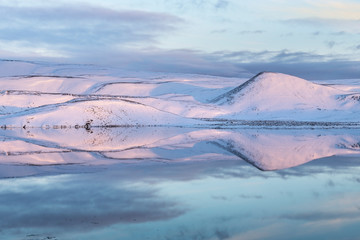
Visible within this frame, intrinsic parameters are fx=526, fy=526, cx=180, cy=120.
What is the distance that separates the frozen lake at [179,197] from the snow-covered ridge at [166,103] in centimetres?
3256

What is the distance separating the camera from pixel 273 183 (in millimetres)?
12250

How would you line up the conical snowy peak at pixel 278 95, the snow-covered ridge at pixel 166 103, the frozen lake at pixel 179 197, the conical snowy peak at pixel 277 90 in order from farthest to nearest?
the conical snowy peak at pixel 277 90 → the conical snowy peak at pixel 278 95 → the snow-covered ridge at pixel 166 103 → the frozen lake at pixel 179 197

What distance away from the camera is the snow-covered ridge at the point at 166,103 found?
5094 cm

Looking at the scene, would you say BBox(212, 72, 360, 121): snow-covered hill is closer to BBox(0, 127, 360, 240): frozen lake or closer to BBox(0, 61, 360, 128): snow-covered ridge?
BBox(0, 61, 360, 128): snow-covered ridge

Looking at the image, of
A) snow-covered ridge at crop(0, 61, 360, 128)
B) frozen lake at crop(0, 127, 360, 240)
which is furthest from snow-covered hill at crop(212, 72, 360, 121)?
frozen lake at crop(0, 127, 360, 240)

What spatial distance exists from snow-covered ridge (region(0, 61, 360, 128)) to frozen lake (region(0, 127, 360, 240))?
3256 centimetres

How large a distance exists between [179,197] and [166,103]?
204ft

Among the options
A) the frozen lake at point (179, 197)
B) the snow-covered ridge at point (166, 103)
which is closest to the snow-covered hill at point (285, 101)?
the snow-covered ridge at point (166, 103)

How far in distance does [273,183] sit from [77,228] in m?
5.71

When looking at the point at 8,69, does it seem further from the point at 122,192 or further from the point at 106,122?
the point at 122,192

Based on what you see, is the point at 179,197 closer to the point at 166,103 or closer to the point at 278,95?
the point at 166,103

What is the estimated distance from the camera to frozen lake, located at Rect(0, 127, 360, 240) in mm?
7867

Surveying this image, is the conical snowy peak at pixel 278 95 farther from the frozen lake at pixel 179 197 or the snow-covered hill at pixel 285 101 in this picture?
the frozen lake at pixel 179 197

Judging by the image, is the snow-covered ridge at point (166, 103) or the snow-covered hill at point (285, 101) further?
the snow-covered hill at point (285, 101)
